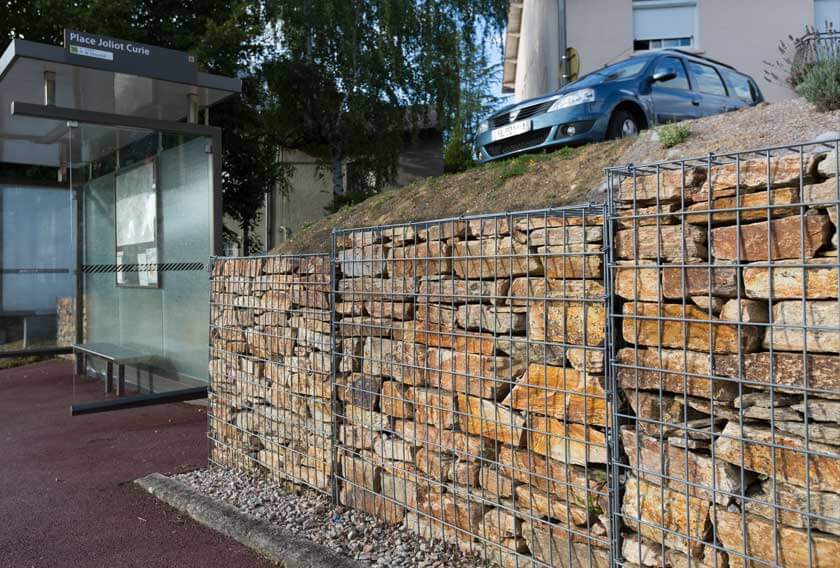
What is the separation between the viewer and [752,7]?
14.6m

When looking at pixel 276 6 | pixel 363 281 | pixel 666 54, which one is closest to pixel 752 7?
pixel 666 54

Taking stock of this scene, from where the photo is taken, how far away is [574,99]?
7605 mm

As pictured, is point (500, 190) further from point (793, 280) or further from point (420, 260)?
point (793, 280)

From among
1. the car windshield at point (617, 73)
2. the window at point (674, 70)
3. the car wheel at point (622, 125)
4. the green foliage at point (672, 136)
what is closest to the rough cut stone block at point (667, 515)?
the green foliage at point (672, 136)

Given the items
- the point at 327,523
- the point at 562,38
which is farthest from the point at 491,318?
the point at 562,38

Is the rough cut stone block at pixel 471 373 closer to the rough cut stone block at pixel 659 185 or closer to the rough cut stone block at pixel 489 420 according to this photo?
the rough cut stone block at pixel 489 420

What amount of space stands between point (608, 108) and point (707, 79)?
2606 millimetres

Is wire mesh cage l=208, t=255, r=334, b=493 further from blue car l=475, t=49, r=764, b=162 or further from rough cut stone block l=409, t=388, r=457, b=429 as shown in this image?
blue car l=475, t=49, r=764, b=162

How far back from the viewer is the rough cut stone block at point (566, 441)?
283 cm

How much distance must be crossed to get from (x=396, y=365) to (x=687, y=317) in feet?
5.78

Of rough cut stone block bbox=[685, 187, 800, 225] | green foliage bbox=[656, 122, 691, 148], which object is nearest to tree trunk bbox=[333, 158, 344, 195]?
green foliage bbox=[656, 122, 691, 148]

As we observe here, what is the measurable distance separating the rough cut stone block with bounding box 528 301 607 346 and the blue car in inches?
187

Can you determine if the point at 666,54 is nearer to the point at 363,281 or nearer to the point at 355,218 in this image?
the point at 355,218

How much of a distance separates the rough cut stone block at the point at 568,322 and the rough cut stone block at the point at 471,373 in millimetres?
243
